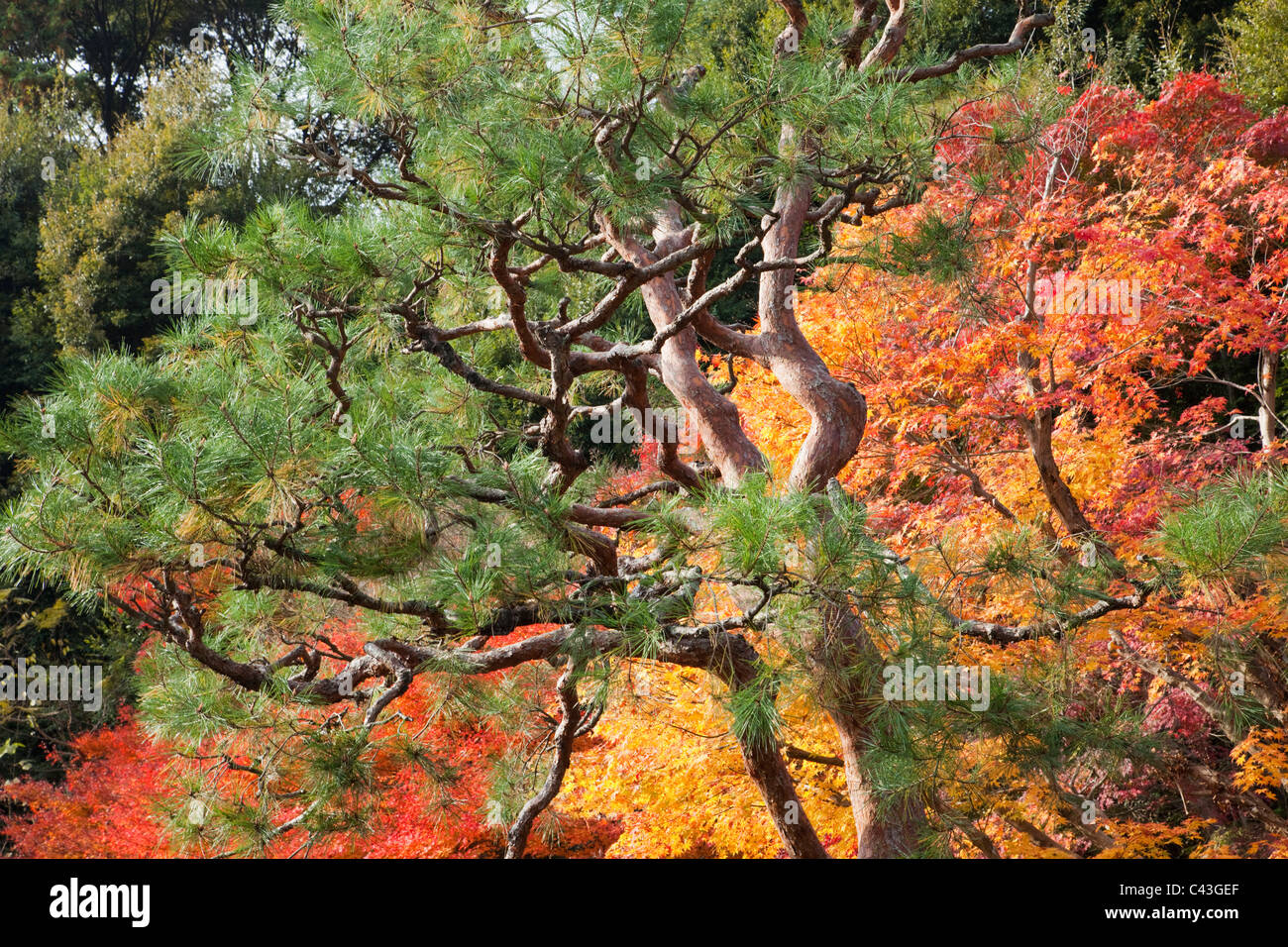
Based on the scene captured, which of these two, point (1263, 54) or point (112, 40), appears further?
point (112, 40)

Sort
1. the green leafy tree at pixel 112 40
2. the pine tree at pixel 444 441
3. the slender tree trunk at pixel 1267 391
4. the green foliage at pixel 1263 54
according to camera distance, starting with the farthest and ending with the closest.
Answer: the green leafy tree at pixel 112 40, the green foliage at pixel 1263 54, the slender tree trunk at pixel 1267 391, the pine tree at pixel 444 441

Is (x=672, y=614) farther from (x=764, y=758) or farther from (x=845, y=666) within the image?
(x=764, y=758)

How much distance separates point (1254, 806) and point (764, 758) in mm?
3424

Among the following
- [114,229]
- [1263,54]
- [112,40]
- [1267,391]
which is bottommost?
[1267,391]

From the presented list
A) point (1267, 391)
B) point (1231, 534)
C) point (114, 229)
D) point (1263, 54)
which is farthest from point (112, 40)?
point (1231, 534)

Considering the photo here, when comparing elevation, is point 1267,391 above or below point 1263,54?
below

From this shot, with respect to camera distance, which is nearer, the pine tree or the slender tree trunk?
the pine tree

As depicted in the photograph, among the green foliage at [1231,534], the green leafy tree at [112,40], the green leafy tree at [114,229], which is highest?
the green leafy tree at [112,40]

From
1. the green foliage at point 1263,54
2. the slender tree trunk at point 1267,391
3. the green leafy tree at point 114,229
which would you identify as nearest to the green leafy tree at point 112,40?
the green leafy tree at point 114,229

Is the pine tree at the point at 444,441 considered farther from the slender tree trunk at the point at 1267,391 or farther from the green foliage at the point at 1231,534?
the slender tree trunk at the point at 1267,391

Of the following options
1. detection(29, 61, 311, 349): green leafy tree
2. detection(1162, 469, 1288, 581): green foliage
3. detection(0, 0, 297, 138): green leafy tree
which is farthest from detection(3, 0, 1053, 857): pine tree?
detection(0, 0, 297, 138): green leafy tree

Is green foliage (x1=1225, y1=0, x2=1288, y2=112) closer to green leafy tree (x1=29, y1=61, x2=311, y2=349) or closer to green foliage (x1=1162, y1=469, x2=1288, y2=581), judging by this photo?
green foliage (x1=1162, y1=469, x2=1288, y2=581)

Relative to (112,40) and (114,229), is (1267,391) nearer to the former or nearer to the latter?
(114,229)
